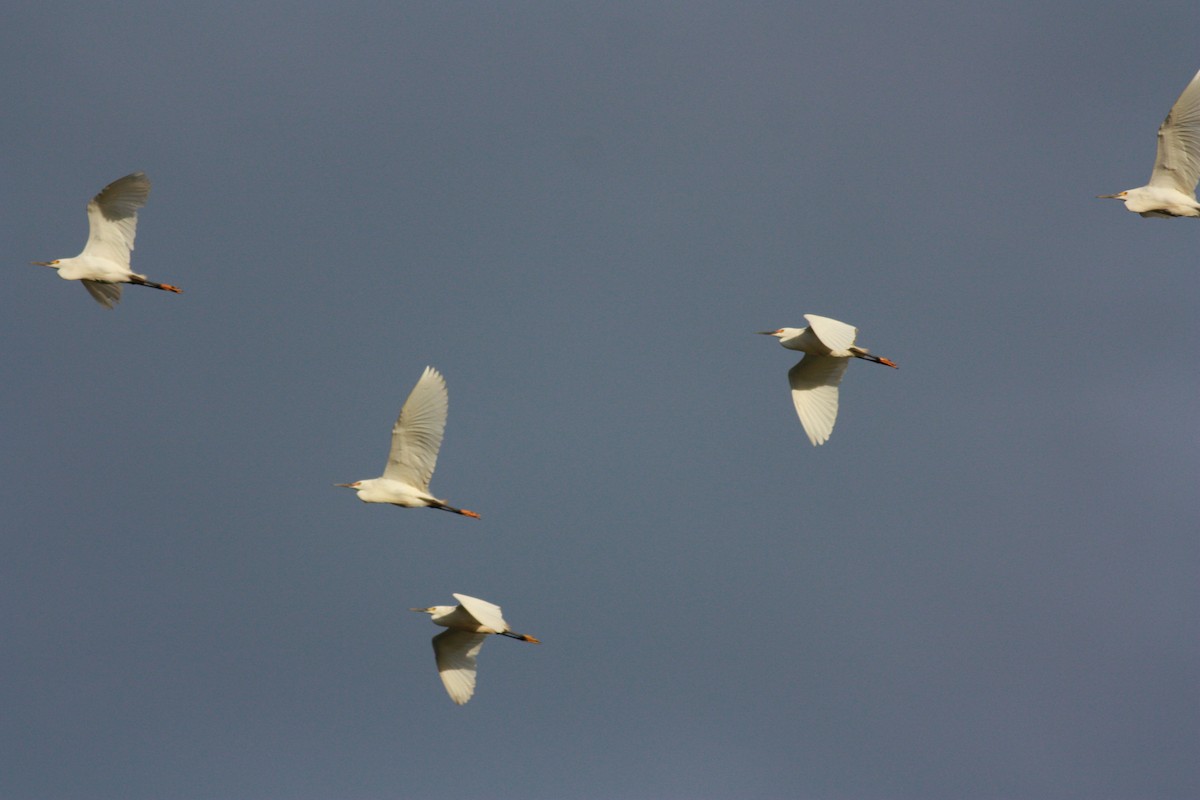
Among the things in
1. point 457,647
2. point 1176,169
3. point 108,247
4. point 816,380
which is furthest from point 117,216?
point 1176,169

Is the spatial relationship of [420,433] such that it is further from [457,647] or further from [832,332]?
[832,332]

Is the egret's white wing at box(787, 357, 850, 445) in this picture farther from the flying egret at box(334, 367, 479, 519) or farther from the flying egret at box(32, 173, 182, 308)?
the flying egret at box(32, 173, 182, 308)

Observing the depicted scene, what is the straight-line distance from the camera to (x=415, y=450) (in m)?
21.4

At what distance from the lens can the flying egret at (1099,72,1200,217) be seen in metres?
22.9

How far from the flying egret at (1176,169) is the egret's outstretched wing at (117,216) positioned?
14.7 m

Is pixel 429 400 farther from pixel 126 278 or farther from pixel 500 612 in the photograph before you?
pixel 126 278

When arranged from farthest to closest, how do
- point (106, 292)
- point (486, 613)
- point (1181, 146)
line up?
1. point (106, 292)
2. point (1181, 146)
3. point (486, 613)

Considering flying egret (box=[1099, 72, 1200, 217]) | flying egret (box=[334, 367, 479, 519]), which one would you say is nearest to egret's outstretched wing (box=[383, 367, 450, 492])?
flying egret (box=[334, 367, 479, 519])

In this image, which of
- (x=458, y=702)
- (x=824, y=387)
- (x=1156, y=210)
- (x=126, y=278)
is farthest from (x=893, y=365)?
(x=126, y=278)

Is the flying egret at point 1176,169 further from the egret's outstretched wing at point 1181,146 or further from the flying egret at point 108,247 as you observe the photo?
the flying egret at point 108,247

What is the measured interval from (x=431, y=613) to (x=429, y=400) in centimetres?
316

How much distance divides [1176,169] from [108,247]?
16315 millimetres

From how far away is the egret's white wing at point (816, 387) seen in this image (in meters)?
22.6

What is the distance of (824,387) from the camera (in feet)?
75.2
